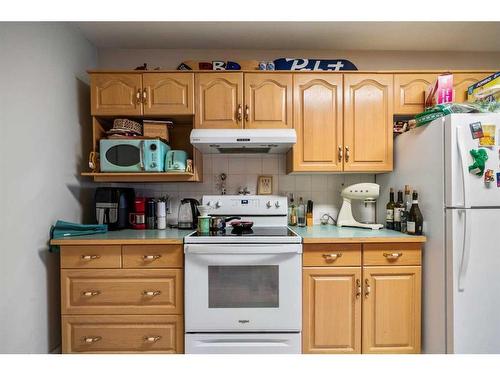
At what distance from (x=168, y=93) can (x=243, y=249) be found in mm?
1247

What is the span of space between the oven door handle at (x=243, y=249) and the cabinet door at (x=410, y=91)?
1307 mm

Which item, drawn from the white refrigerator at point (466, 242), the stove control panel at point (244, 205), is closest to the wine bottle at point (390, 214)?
the white refrigerator at point (466, 242)

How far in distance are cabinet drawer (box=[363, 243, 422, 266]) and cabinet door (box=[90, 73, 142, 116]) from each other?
1.89 metres

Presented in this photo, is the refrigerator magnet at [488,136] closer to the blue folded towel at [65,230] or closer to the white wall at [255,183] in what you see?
the white wall at [255,183]

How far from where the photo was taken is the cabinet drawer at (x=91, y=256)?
1.62m

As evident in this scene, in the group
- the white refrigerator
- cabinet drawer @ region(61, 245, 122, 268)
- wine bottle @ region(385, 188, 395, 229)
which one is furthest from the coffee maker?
the white refrigerator

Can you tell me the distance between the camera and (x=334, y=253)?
1652 millimetres

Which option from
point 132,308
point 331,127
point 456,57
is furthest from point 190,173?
point 456,57

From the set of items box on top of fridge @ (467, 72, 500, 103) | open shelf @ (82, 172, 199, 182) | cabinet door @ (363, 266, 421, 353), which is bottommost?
cabinet door @ (363, 266, 421, 353)

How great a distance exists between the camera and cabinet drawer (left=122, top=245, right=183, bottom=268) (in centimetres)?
163

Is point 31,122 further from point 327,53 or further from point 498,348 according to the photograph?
point 498,348

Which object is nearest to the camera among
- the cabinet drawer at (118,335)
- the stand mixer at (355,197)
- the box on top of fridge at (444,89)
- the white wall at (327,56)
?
the cabinet drawer at (118,335)

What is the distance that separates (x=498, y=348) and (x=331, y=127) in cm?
164

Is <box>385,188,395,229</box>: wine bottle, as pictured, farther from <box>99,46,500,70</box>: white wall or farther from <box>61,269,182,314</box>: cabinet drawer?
<box>61,269,182,314</box>: cabinet drawer
